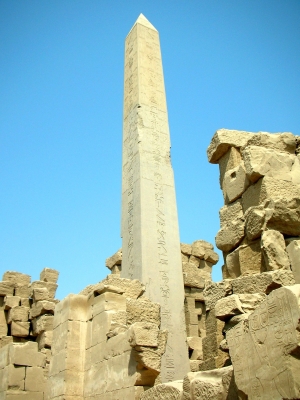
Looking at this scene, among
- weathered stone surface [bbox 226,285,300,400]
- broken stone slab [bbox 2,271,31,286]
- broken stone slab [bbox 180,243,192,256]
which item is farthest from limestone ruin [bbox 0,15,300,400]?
broken stone slab [bbox 180,243,192,256]

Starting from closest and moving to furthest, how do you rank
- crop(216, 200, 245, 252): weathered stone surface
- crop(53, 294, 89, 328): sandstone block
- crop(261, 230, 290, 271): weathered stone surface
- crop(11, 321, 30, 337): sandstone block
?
crop(261, 230, 290, 271): weathered stone surface
crop(216, 200, 245, 252): weathered stone surface
crop(53, 294, 89, 328): sandstone block
crop(11, 321, 30, 337): sandstone block

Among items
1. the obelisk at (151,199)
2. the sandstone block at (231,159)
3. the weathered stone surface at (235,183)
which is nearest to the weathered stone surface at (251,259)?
the weathered stone surface at (235,183)

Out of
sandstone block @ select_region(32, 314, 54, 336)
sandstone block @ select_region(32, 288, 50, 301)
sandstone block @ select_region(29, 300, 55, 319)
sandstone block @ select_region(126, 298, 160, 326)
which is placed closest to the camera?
sandstone block @ select_region(126, 298, 160, 326)

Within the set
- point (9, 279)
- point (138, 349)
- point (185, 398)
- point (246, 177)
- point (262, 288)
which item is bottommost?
point (185, 398)

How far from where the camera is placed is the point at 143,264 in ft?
22.6

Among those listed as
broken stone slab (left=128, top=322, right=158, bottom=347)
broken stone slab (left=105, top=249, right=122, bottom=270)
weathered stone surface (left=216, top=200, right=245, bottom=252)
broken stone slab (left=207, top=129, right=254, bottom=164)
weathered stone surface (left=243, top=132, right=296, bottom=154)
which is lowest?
broken stone slab (left=128, top=322, right=158, bottom=347)

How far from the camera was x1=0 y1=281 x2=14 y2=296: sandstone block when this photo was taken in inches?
380

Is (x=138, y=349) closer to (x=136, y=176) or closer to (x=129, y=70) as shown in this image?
(x=136, y=176)

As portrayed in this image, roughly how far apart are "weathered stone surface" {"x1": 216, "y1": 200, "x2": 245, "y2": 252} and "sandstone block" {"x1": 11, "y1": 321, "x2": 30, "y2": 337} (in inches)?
244

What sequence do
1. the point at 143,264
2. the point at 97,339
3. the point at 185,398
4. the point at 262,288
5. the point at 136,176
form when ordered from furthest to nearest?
1. the point at 136,176
2. the point at 143,264
3. the point at 97,339
4. the point at 262,288
5. the point at 185,398

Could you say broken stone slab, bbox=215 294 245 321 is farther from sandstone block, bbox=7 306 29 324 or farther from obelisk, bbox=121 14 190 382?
sandstone block, bbox=7 306 29 324

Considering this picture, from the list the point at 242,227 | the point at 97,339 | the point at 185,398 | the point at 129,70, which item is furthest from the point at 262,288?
the point at 129,70

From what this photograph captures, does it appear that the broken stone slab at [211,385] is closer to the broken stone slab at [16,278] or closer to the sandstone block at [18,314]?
the sandstone block at [18,314]

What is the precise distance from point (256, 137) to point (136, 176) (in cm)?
365
